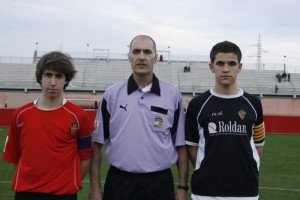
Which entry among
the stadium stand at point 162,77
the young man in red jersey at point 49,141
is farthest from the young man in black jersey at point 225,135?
the stadium stand at point 162,77

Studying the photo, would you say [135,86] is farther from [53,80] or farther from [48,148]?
[48,148]

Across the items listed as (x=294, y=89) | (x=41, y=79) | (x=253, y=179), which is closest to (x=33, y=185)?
(x=41, y=79)

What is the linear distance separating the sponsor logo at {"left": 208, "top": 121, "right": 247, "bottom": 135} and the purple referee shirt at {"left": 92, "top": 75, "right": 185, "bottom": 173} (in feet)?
1.08

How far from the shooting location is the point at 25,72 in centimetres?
4547

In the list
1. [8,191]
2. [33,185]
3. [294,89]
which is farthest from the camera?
[294,89]

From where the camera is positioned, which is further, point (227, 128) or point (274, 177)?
point (274, 177)

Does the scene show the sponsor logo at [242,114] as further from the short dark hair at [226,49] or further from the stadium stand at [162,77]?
the stadium stand at [162,77]

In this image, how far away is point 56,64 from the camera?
3896mm

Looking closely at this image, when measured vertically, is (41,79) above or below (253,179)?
above

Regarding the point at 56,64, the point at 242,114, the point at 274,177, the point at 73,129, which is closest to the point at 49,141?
the point at 73,129

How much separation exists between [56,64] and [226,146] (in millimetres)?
1596

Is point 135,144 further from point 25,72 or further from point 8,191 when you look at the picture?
point 25,72

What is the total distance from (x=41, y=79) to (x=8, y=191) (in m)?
4.81

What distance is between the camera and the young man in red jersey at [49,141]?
376 cm
